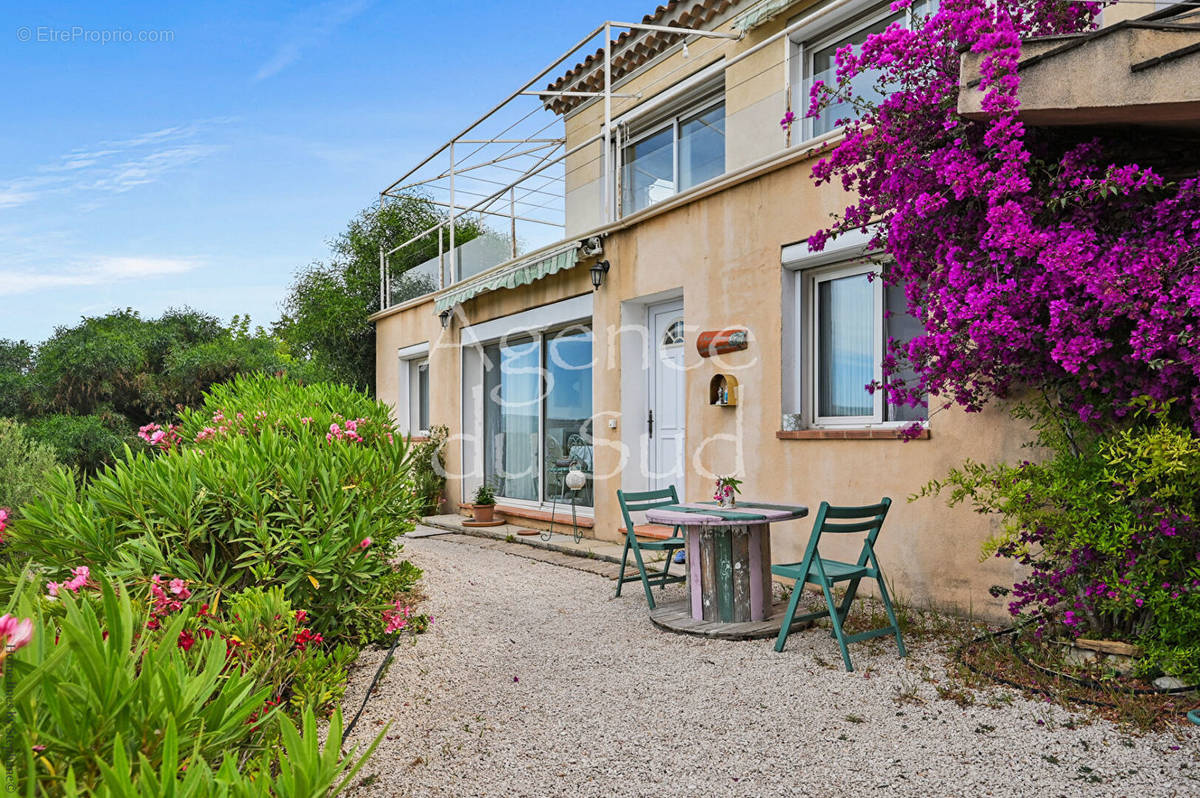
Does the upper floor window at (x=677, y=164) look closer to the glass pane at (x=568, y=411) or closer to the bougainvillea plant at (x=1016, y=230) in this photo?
the glass pane at (x=568, y=411)

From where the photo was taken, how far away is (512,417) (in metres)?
11.9

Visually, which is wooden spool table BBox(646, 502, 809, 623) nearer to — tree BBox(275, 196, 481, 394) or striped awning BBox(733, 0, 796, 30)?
striped awning BBox(733, 0, 796, 30)

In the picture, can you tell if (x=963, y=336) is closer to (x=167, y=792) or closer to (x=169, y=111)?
(x=167, y=792)

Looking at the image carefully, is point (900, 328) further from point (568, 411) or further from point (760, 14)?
point (568, 411)

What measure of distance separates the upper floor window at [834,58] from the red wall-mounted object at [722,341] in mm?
1849

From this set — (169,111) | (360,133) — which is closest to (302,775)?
(169,111)

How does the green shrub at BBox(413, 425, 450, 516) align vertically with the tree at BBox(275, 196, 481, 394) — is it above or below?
below

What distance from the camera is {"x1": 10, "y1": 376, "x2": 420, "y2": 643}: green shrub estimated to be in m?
3.88

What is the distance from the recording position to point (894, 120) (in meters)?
4.76

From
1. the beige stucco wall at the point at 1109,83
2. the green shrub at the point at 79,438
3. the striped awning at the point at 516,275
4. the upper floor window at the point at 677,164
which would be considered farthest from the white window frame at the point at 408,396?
the beige stucco wall at the point at 1109,83

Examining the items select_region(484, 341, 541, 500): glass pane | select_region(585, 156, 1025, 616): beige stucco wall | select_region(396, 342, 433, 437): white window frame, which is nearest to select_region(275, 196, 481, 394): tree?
select_region(396, 342, 433, 437): white window frame

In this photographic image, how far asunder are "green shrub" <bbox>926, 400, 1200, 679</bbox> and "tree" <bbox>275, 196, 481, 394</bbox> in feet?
44.2

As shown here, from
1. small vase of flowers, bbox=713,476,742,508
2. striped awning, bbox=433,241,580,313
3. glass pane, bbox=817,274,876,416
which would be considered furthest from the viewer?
striped awning, bbox=433,241,580,313

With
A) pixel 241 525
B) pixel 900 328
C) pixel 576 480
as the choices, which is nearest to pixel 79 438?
pixel 576 480
